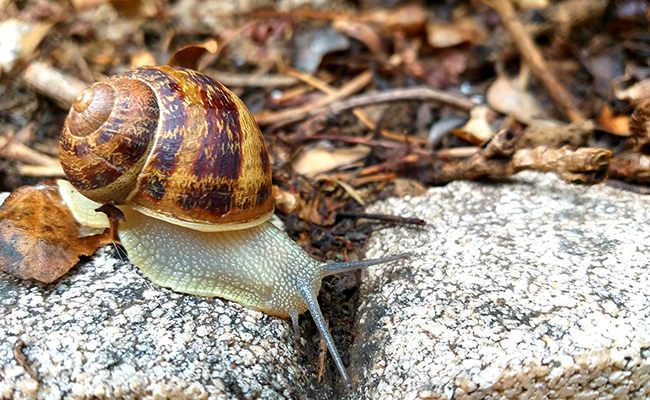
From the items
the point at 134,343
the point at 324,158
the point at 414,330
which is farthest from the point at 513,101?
the point at 134,343

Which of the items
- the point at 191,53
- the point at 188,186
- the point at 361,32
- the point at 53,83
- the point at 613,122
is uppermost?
the point at 191,53

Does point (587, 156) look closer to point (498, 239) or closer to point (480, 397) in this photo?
point (498, 239)

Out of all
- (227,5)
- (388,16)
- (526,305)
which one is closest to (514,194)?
(526,305)

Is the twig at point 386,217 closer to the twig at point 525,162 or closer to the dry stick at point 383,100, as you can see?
the twig at point 525,162

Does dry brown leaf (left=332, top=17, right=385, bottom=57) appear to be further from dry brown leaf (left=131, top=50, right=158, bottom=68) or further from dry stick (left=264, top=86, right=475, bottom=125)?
dry brown leaf (left=131, top=50, right=158, bottom=68)

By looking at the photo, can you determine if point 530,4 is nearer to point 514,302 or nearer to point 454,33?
point 454,33

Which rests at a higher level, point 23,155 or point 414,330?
point 23,155
